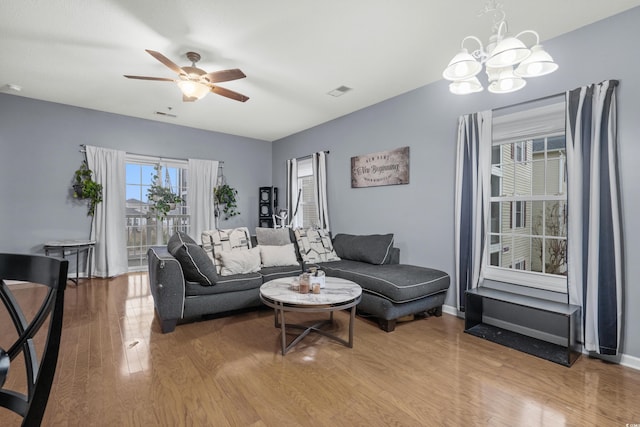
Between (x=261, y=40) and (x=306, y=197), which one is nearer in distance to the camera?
(x=261, y=40)

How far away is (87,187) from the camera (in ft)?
15.6

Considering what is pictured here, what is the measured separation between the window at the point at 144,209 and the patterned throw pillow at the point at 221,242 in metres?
2.43

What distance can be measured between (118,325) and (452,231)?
3642 millimetres

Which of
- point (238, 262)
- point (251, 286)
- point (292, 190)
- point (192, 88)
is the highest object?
point (192, 88)

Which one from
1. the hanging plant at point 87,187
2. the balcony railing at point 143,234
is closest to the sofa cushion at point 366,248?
the balcony railing at point 143,234

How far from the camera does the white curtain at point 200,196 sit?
5.90 meters

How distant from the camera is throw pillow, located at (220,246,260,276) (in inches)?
136

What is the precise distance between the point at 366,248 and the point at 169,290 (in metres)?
2.35

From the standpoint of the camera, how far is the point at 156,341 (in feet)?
8.86

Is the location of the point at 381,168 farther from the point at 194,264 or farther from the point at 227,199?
the point at 227,199

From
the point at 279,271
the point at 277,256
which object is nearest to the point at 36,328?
the point at 279,271

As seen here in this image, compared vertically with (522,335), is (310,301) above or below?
above

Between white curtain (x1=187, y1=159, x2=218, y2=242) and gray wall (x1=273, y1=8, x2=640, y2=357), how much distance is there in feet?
5.51

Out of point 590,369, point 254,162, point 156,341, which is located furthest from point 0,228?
point 590,369
